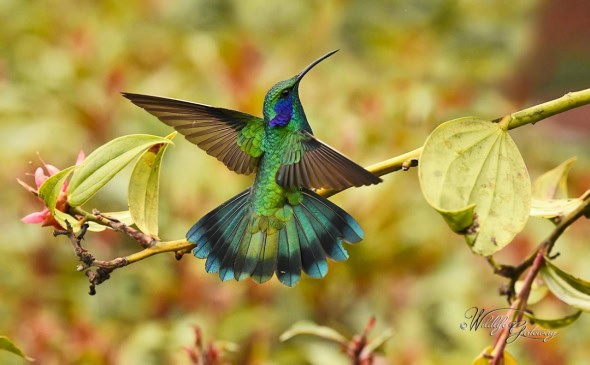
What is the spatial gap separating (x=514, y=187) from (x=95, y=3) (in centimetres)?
320

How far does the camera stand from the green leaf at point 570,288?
3.05ft

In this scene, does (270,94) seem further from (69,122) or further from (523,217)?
(69,122)

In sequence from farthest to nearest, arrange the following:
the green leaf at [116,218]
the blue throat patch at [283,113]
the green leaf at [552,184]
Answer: the green leaf at [552,184] → the blue throat patch at [283,113] → the green leaf at [116,218]

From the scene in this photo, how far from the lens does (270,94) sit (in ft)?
3.44

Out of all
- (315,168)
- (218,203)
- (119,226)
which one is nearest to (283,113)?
(315,168)

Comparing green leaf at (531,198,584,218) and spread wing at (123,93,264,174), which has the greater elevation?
spread wing at (123,93,264,174)

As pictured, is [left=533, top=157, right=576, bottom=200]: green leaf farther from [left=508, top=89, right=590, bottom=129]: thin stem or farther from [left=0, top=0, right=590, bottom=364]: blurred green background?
[left=0, top=0, right=590, bottom=364]: blurred green background

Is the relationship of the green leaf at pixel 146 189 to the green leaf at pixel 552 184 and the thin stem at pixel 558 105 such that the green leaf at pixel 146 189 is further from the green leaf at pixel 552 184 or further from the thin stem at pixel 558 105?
the green leaf at pixel 552 184

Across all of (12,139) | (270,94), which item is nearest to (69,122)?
(12,139)

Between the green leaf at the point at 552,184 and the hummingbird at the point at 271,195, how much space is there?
353 mm

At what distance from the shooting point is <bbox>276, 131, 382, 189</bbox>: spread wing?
81cm

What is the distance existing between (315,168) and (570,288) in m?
0.31

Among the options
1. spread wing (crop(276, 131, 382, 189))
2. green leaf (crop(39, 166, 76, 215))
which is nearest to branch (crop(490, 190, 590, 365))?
spread wing (crop(276, 131, 382, 189))

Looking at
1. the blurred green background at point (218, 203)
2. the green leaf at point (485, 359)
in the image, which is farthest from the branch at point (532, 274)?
the blurred green background at point (218, 203)
